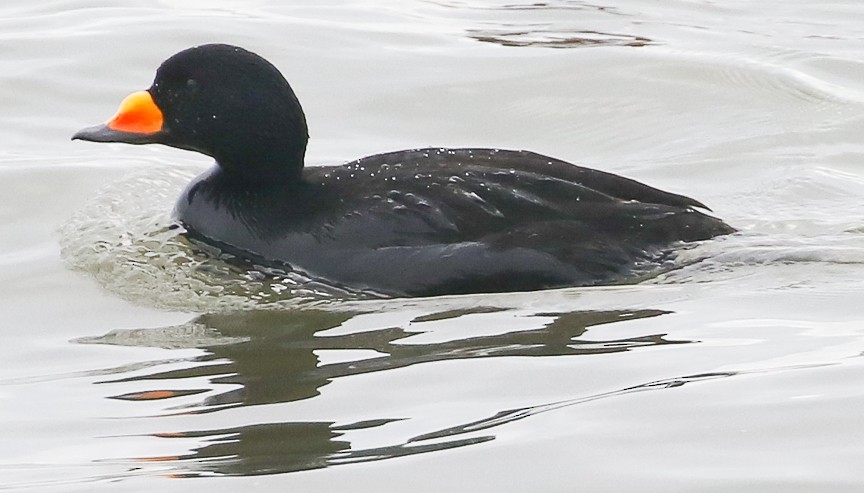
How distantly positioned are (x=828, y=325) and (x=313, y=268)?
Result: 2.08 m

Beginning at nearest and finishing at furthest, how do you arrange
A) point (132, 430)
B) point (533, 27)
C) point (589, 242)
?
point (132, 430), point (589, 242), point (533, 27)

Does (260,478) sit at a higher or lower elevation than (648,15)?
lower

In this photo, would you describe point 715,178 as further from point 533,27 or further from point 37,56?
point 37,56

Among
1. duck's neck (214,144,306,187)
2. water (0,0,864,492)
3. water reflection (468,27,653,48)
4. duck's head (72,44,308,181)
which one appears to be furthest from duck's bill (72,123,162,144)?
water reflection (468,27,653,48)

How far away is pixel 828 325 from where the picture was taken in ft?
19.0

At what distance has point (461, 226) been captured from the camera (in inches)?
257

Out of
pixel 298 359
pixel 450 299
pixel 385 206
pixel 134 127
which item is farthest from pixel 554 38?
pixel 298 359

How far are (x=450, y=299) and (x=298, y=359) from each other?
95 cm

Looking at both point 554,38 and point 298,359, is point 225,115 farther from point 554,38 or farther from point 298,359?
point 554,38

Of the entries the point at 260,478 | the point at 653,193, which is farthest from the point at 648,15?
the point at 260,478

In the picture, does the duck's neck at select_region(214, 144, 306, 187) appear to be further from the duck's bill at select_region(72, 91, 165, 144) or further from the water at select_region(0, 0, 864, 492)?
the water at select_region(0, 0, 864, 492)

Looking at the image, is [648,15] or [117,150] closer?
[117,150]

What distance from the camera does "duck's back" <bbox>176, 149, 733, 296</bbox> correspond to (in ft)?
21.3

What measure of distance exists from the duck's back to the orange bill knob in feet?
1.80
